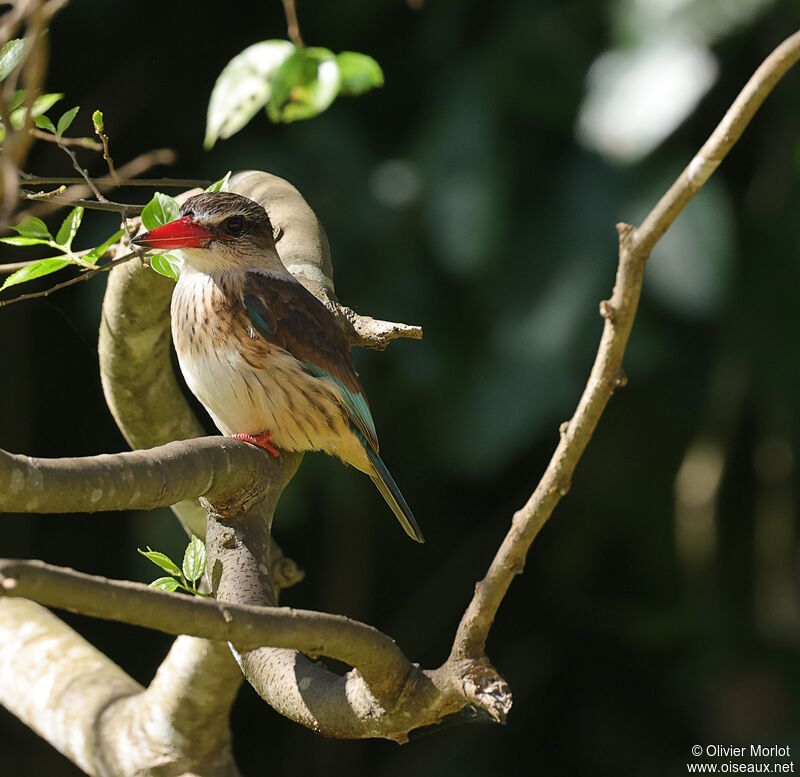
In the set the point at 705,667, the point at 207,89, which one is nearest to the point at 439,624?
the point at 705,667

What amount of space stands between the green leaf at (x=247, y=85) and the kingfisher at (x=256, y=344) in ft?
0.66

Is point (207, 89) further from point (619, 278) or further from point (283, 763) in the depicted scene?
point (619, 278)

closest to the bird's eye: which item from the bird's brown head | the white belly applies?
the bird's brown head

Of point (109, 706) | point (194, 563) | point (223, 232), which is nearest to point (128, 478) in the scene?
point (194, 563)

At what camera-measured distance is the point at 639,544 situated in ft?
16.7

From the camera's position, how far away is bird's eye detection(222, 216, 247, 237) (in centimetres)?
303

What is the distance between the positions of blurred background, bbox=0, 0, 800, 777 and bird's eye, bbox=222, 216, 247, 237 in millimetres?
1426

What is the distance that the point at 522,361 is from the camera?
438cm

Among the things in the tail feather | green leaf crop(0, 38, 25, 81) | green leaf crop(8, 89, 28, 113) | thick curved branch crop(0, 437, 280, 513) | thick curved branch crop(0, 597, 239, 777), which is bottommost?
thick curved branch crop(0, 597, 239, 777)

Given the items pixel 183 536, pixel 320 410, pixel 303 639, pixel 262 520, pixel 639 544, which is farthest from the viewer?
pixel 639 544

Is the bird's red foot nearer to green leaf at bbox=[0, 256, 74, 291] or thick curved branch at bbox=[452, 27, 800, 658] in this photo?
green leaf at bbox=[0, 256, 74, 291]

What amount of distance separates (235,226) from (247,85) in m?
0.40

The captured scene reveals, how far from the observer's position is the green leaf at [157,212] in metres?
2.14

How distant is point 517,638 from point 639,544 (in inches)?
27.8
